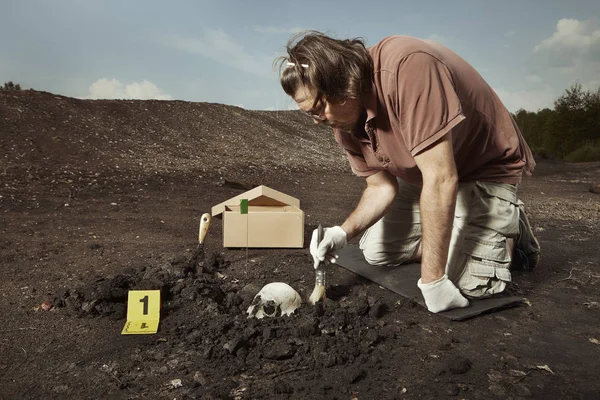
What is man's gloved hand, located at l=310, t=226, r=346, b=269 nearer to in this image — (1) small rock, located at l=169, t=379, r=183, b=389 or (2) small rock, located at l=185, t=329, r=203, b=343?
(2) small rock, located at l=185, t=329, r=203, b=343

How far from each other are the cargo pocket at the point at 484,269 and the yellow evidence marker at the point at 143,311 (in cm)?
155

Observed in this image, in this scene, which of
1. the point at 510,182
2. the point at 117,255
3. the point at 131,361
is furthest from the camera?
the point at 117,255

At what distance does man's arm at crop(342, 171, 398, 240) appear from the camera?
2861 mm

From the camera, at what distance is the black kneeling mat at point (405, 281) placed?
8.12 ft

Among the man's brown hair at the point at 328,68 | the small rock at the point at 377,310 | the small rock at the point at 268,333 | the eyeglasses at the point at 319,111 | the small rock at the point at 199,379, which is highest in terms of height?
the man's brown hair at the point at 328,68

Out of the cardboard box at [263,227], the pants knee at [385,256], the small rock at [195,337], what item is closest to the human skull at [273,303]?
the small rock at [195,337]

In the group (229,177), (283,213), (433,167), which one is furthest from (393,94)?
(229,177)

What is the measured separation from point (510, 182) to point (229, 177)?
4819mm

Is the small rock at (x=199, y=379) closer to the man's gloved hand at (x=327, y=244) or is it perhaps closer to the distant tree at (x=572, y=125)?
the man's gloved hand at (x=327, y=244)

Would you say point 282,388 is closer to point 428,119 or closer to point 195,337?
point 195,337

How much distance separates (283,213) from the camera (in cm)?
341

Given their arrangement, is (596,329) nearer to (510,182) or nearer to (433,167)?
(510,182)

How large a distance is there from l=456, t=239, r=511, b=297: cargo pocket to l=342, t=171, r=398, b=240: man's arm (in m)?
0.50

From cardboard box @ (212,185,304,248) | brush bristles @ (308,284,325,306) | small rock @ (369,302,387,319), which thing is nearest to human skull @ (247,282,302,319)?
brush bristles @ (308,284,325,306)
